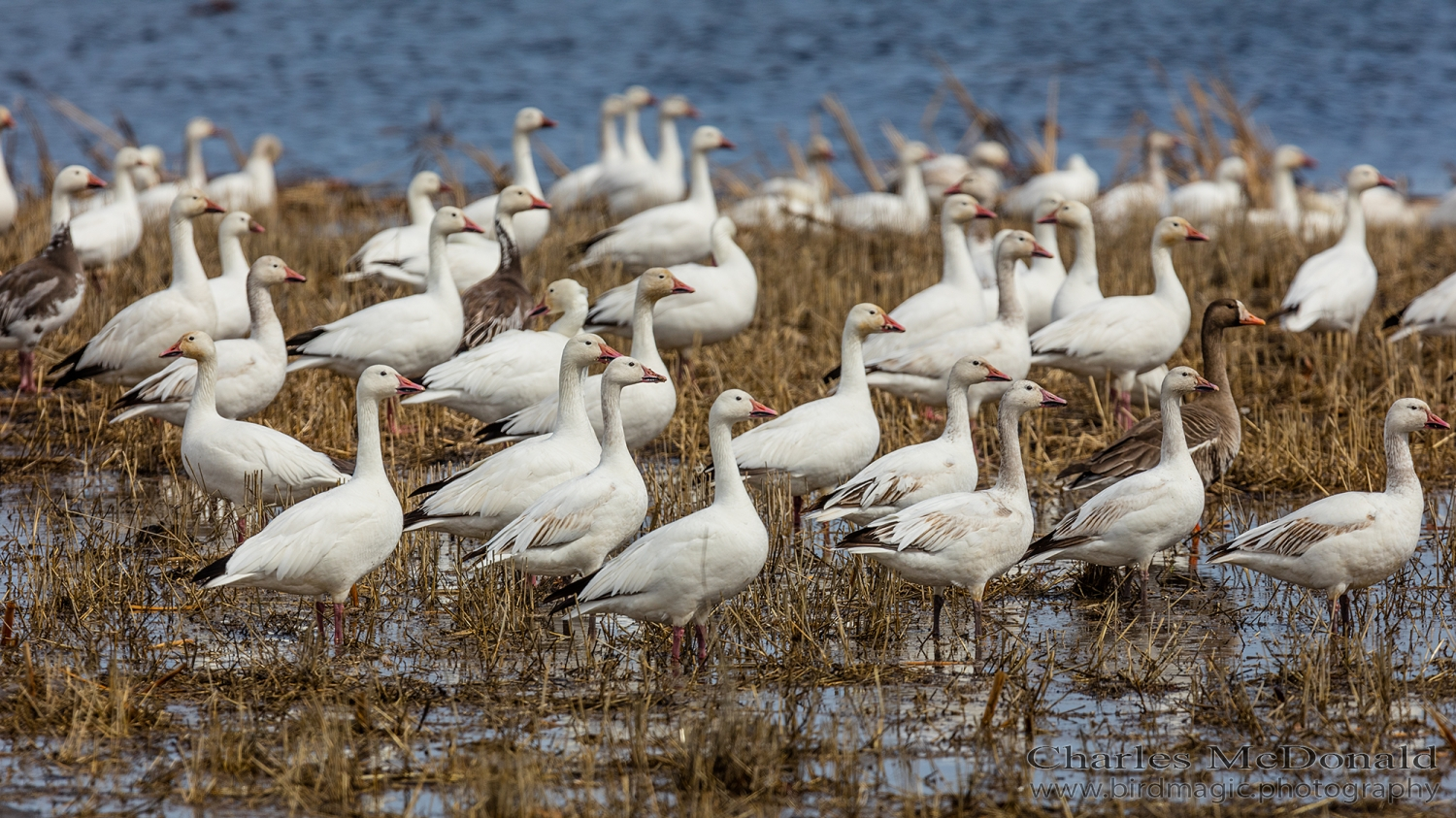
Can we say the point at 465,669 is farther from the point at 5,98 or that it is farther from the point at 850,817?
the point at 5,98

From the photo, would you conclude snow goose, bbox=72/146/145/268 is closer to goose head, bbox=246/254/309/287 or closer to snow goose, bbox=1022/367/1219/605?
goose head, bbox=246/254/309/287

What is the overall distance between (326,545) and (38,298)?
480cm

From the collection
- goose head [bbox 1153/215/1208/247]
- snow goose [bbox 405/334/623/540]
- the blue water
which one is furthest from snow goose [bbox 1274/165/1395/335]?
the blue water

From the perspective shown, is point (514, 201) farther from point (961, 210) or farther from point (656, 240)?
point (961, 210)

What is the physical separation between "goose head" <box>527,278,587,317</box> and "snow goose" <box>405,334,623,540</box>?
234cm

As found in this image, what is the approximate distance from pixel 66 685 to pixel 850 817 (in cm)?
238

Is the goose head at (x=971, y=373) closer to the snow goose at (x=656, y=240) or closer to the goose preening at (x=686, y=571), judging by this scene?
the goose preening at (x=686, y=571)

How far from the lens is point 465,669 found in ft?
16.6

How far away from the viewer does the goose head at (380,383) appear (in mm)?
6125

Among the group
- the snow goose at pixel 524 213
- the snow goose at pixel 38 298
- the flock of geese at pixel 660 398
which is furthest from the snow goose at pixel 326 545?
the snow goose at pixel 524 213

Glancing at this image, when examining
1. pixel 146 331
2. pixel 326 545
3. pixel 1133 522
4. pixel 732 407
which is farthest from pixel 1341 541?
pixel 146 331

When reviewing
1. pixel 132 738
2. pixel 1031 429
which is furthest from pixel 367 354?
pixel 132 738

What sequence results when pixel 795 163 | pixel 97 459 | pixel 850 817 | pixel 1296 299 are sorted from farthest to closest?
pixel 795 163, pixel 1296 299, pixel 97 459, pixel 850 817

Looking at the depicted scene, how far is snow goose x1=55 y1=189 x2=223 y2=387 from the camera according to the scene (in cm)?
841
